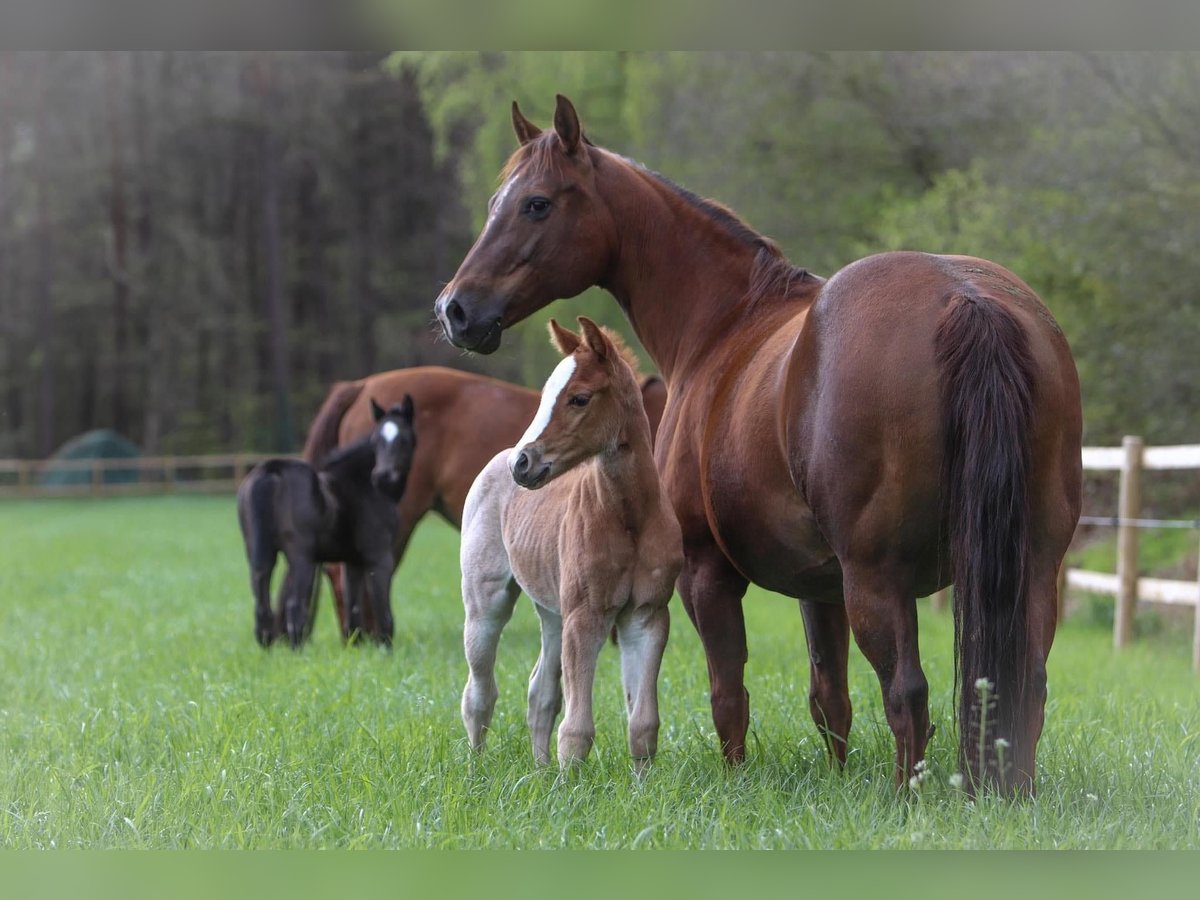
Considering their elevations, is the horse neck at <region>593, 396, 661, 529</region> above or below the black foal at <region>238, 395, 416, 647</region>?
above

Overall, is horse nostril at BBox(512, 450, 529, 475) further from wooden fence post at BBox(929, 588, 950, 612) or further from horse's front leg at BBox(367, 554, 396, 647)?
wooden fence post at BBox(929, 588, 950, 612)

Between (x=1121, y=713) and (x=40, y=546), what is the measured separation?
16356 millimetres

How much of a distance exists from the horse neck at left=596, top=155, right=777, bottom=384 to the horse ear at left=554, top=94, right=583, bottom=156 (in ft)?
0.59

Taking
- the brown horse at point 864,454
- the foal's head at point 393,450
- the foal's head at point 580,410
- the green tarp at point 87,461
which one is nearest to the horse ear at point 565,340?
the foal's head at point 580,410

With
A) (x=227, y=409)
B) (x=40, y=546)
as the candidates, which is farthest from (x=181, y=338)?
(x=40, y=546)

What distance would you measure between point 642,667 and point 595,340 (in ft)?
3.61

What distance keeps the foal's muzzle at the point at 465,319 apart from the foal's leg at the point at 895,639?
1.60m

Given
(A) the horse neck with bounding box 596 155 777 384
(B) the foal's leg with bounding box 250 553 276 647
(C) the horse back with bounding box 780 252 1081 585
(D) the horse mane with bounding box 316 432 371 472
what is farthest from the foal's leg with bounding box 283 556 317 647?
(C) the horse back with bounding box 780 252 1081 585

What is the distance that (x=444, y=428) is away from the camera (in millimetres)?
9617

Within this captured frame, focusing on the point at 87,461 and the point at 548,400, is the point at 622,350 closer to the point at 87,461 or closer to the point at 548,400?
the point at 548,400

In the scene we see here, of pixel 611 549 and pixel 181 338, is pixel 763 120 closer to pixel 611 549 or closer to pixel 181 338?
pixel 611 549

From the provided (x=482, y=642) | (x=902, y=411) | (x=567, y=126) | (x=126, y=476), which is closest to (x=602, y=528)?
(x=482, y=642)

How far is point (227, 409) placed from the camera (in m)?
37.5

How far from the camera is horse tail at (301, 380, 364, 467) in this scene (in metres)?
10.0
